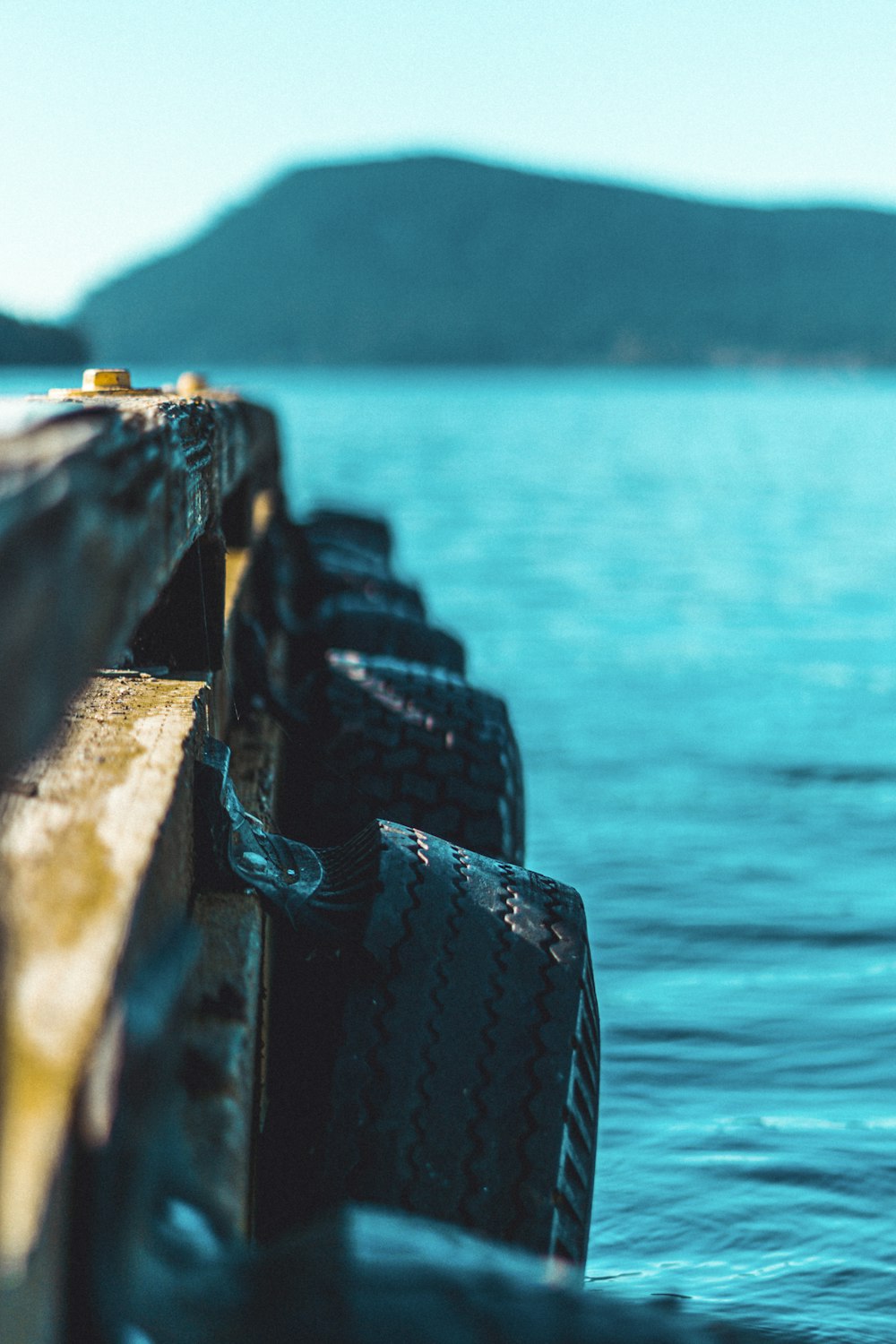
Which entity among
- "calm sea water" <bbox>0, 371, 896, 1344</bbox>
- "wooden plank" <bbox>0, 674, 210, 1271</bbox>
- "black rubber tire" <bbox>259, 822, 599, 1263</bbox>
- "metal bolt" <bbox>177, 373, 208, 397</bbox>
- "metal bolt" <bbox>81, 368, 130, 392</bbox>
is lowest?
"calm sea water" <bbox>0, 371, 896, 1344</bbox>

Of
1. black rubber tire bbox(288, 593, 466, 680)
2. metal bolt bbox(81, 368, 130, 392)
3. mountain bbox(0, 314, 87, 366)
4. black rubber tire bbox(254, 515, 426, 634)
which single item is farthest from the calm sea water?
metal bolt bbox(81, 368, 130, 392)

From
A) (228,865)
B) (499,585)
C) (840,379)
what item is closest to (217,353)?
(840,379)

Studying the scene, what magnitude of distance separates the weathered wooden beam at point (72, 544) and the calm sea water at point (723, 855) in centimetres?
220

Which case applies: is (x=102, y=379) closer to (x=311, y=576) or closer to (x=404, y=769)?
(x=404, y=769)

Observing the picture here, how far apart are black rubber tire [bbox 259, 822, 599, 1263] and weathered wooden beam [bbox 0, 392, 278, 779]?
690 millimetres

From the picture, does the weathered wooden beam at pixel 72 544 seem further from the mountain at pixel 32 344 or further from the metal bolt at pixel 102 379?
the mountain at pixel 32 344

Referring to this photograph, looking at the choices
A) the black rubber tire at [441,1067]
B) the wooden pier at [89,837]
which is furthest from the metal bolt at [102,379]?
the black rubber tire at [441,1067]

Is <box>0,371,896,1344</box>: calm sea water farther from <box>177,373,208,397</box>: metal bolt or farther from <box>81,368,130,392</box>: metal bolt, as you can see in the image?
<box>177,373,208,397</box>: metal bolt

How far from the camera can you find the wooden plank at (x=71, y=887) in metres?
1.23

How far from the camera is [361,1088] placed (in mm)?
2160

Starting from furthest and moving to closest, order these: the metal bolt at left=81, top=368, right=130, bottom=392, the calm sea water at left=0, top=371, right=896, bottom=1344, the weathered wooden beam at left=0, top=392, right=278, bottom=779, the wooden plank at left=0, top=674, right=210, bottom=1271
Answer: the calm sea water at left=0, top=371, right=896, bottom=1344 < the metal bolt at left=81, top=368, right=130, bottom=392 < the wooden plank at left=0, top=674, right=210, bottom=1271 < the weathered wooden beam at left=0, top=392, right=278, bottom=779

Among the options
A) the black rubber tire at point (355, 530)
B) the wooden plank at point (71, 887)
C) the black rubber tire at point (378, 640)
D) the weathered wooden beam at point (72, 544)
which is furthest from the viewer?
the black rubber tire at point (355, 530)

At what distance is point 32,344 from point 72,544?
11290mm

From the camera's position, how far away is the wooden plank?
1229 millimetres
